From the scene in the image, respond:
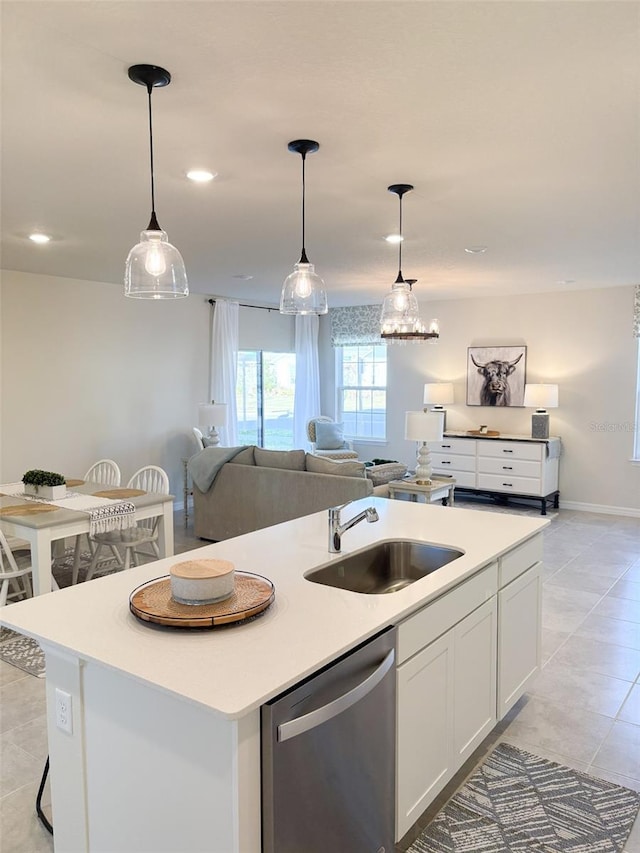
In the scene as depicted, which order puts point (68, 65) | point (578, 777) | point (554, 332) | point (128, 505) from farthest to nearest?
point (554, 332), point (128, 505), point (578, 777), point (68, 65)

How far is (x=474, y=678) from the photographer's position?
2.31 metres

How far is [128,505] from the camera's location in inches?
152

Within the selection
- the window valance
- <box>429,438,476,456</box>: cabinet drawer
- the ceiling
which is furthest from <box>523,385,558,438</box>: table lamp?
the ceiling

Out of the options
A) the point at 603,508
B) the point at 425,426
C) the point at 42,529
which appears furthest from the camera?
the point at 603,508

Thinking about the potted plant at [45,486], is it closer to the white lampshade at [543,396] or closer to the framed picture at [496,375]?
the white lampshade at [543,396]

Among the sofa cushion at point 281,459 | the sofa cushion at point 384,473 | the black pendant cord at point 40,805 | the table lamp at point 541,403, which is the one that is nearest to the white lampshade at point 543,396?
the table lamp at point 541,403

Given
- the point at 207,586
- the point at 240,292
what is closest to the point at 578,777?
the point at 207,586

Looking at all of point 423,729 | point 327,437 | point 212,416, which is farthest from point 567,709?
point 327,437

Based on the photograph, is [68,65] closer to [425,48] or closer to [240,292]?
[425,48]

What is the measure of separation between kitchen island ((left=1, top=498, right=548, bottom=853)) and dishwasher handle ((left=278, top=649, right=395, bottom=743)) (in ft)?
0.25

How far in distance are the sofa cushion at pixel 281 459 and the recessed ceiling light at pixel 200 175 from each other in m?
2.64

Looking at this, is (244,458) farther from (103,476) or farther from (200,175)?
(200,175)

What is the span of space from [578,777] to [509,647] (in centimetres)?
52

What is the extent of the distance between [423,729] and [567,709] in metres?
1.29
